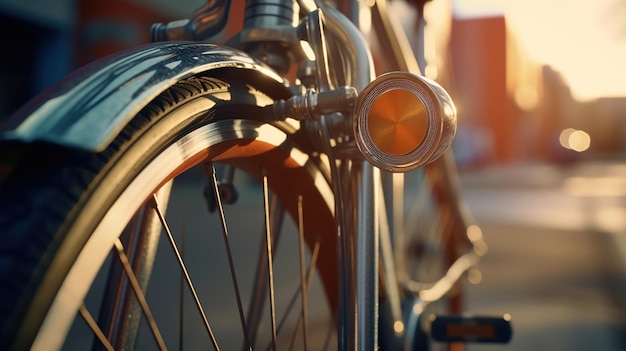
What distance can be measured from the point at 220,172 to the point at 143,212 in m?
0.34

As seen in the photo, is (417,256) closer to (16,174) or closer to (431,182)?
(431,182)

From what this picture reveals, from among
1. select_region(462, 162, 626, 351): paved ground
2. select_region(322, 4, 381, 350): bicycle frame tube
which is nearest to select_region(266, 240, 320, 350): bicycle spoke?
select_region(322, 4, 381, 350): bicycle frame tube

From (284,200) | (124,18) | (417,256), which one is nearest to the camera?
(284,200)

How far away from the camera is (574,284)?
4.50 metres

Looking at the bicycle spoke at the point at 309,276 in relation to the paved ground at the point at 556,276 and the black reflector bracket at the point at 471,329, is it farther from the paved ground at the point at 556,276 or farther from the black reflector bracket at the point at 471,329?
the paved ground at the point at 556,276

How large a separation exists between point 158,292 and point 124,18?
6451 millimetres

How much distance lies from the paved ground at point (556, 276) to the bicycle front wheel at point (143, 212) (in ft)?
5.94

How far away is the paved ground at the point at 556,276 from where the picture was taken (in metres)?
3.29

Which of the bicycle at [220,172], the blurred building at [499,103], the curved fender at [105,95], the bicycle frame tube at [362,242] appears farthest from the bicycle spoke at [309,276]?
the blurred building at [499,103]

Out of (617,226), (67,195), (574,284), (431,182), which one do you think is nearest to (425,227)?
(431,182)

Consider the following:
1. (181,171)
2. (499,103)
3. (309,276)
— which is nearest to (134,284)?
(181,171)

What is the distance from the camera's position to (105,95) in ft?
2.57

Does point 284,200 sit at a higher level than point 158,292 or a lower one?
higher

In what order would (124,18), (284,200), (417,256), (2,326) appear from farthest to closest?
(124,18) → (417,256) → (284,200) → (2,326)
